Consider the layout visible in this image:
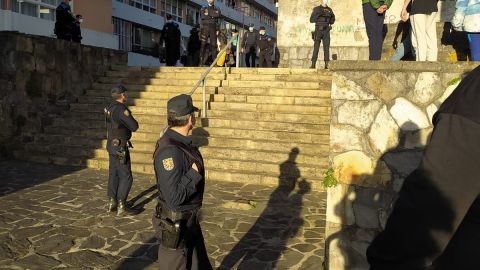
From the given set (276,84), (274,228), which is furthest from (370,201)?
(276,84)

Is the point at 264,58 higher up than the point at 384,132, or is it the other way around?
the point at 264,58

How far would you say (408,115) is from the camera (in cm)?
315

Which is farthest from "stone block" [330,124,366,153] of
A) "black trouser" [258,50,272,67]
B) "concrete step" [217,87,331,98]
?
"black trouser" [258,50,272,67]

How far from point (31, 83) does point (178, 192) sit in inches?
328

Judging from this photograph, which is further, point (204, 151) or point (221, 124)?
point (221, 124)

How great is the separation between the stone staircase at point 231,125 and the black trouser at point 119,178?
2.31 meters

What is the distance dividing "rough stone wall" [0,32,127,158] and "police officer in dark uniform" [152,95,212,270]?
7.87 m

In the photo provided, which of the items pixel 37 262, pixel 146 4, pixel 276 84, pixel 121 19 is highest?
pixel 146 4

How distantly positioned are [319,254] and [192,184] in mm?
2188

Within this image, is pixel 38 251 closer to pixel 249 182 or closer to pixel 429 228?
pixel 249 182

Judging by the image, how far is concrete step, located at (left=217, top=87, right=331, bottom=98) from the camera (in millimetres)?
9688

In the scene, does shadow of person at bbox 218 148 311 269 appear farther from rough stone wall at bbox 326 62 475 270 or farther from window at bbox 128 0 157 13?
window at bbox 128 0 157 13

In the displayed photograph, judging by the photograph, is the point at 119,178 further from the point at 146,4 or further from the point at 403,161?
the point at 146,4

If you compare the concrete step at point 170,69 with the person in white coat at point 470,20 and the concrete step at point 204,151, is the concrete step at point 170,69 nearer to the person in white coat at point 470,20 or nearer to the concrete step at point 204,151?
the concrete step at point 204,151
